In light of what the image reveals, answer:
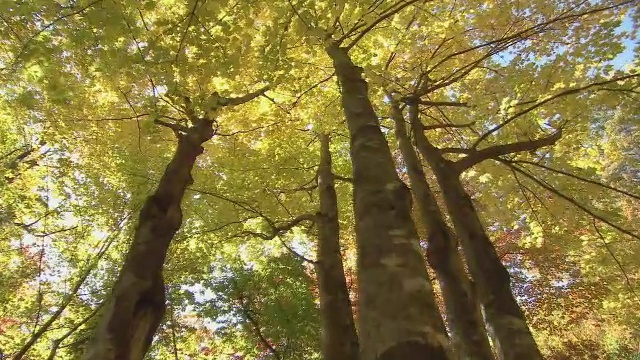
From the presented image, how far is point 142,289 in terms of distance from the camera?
Answer: 14.5 ft

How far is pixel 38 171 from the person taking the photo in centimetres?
1201

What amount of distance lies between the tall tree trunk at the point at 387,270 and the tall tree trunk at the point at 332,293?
3411 millimetres

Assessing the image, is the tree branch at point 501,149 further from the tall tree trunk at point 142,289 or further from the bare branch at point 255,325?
the bare branch at point 255,325

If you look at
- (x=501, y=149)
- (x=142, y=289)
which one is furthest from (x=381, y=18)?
(x=142, y=289)

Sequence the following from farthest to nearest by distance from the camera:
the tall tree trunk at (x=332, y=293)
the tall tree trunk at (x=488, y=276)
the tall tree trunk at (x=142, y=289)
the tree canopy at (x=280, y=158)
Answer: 1. the tree canopy at (x=280, y=158)
2. the tall tree trunk at (x=332, y=293)
3. the tall tree trunk at (x=488, y=276)
4. the tall tree trunk at (x=142, y=289)

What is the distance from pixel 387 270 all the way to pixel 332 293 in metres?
4.22

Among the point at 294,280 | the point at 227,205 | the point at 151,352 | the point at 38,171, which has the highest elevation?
the point at 38,171

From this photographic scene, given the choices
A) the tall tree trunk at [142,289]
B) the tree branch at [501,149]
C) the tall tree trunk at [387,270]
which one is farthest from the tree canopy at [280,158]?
the tall tree trunk at [387,270]

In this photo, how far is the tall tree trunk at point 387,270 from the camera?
1.96 m

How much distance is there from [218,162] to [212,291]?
12.1 feet

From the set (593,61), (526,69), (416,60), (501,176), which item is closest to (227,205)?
(416,60)

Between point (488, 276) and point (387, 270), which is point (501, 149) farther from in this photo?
point (387, 270)

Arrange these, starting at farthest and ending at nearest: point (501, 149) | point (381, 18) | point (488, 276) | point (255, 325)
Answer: point (255, 325) → point (501, 149) → point (381, 18) → point (488, 276)

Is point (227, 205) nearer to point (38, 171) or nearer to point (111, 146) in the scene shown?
point (111, 146)
